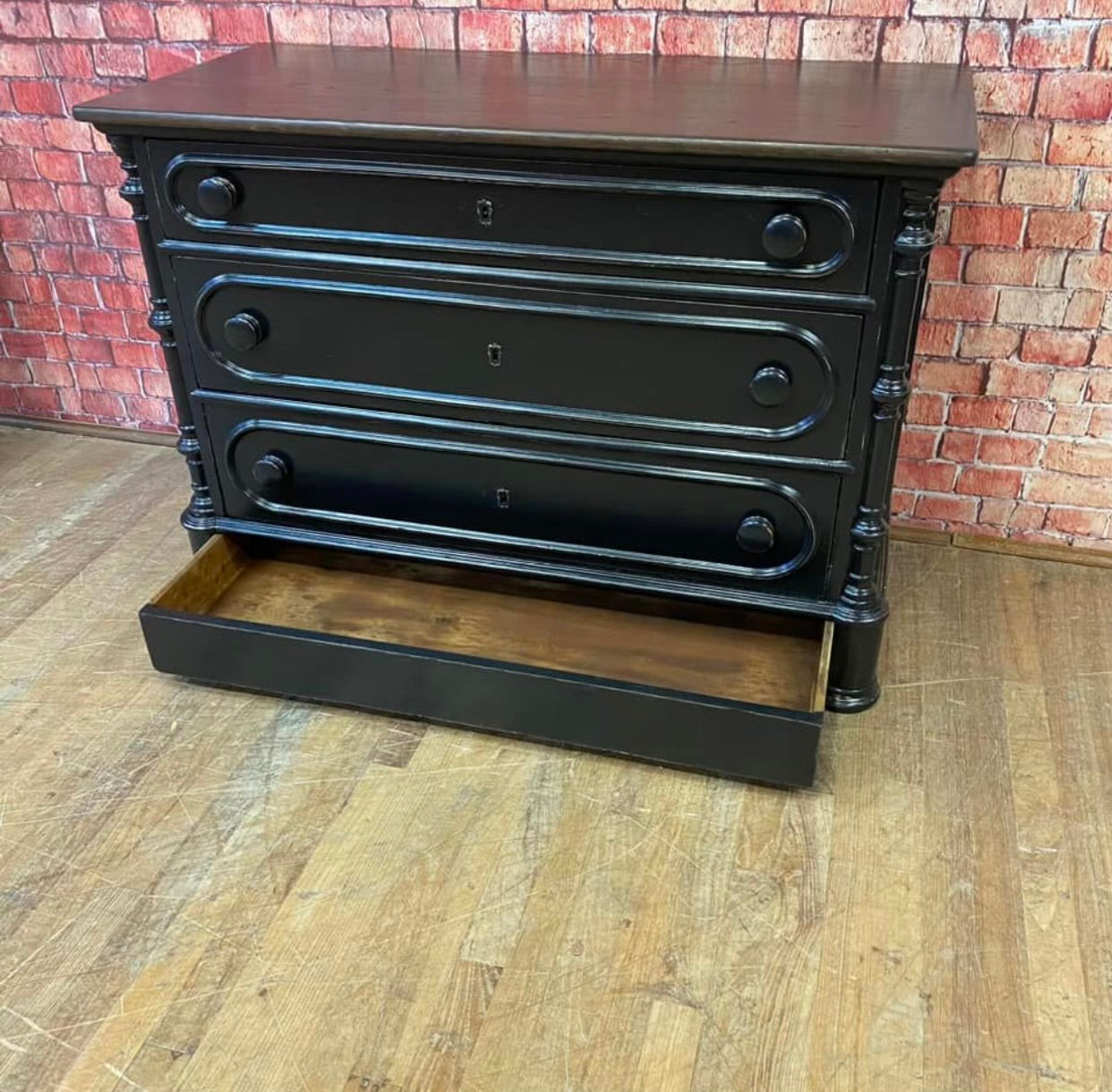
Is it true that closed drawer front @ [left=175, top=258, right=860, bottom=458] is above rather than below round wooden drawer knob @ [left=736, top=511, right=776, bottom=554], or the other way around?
above

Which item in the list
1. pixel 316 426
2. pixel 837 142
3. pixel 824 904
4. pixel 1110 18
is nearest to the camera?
pixel 837 142

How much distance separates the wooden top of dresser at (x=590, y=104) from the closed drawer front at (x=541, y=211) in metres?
0.05

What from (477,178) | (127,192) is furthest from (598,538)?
(127,192)

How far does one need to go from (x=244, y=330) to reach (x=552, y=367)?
1.64 ft

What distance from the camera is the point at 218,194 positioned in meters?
1.62

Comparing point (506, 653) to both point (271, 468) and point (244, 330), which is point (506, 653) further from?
point (244, 330)

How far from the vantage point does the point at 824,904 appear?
1.49 m

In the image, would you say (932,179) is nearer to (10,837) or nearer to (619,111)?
(619,111)

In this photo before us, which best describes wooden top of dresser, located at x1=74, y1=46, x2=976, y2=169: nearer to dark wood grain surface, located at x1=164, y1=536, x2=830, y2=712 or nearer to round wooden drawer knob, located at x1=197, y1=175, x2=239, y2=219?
round wooden drawer knob, located at x1=197, y1=175, x2=239, y2=219

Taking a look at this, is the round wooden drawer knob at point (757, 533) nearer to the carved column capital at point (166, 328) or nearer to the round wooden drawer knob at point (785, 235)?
the round wooden drawer knob at point (785, 235)

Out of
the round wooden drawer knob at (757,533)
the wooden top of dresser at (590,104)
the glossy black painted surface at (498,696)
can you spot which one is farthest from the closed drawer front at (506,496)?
the wooden top of dresser at (590,104)

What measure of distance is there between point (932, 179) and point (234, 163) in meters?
0.98

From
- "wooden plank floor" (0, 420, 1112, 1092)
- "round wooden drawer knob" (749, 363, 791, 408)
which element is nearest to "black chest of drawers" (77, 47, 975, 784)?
"round wooden drawer knob" (749, 363, 791, 408)

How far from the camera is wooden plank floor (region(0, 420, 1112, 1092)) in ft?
4.29
